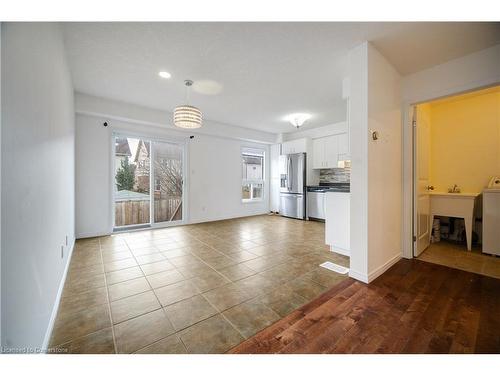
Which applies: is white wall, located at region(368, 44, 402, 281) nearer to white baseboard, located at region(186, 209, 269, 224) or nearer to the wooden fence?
white baseboard, located at region(186, 209, 269, 224)

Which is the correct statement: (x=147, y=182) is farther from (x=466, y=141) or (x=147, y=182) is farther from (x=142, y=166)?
(x=466, y=141)

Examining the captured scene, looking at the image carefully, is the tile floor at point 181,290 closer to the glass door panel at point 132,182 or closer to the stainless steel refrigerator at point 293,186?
the glass door panel at point 132,182

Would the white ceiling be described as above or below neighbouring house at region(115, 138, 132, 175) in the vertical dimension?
above

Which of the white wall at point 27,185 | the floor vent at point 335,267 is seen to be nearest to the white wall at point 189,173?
the white wall at point 27,185

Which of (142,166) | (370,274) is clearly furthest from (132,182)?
(370,274)

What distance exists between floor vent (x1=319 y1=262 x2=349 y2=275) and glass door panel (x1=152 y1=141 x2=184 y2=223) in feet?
12.2

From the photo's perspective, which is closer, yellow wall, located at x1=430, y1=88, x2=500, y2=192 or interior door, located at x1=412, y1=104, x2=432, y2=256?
interior door, located at x1=412, y1=104, x2=432, y2=256

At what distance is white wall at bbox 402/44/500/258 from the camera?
219 centimetres

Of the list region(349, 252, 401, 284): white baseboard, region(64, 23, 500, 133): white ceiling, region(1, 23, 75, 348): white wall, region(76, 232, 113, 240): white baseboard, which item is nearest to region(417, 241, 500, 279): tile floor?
region(349, 252, 401, 284): white baseboard

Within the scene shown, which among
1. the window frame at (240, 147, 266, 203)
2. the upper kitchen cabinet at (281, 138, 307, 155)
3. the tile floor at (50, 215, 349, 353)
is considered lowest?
the tile floor at (50, 215, 349, 353)

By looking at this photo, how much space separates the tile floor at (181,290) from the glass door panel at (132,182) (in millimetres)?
1048

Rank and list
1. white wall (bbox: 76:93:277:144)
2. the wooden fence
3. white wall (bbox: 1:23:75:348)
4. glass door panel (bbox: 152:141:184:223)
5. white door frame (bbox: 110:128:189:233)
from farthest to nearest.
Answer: glass door panel (bbox: 152:141:184:223)
the wooden fence
white door frame (bbox: 110:128:189:233)
white wall (bbox: 76:93:277:144)
white wall (bbox: 1:23:75:348)

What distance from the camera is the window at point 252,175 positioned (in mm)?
6320
